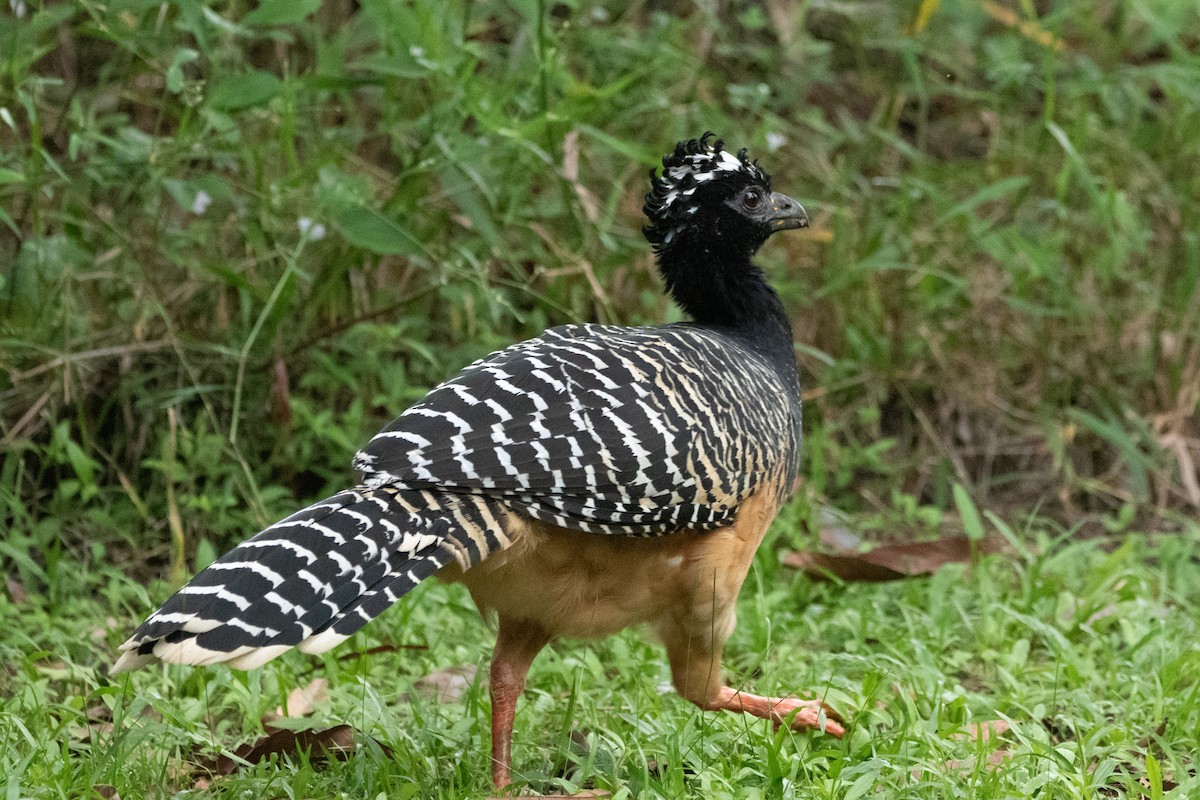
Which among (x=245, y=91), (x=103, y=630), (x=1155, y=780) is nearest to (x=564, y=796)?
(x=1155, y=780)

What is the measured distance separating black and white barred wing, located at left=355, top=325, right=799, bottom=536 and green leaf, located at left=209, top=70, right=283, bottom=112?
5.36 feet

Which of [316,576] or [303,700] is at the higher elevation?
[316,576]

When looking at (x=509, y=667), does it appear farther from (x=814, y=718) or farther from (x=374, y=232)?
(x=374, y=232)

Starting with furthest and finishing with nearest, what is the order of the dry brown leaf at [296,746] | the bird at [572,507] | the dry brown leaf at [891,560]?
the dry brown leaf at [891,560]
the dry brown leaf at [296,746]
the bird at [572,507]

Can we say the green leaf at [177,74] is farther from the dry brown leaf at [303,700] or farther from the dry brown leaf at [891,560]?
the dry brown leaf at [891,560]

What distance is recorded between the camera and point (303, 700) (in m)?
4.19

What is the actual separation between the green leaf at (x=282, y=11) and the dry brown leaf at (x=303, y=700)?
2211mm

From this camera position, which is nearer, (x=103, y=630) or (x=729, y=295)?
(x=729, y=295)

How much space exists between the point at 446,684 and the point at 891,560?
70.5 inches

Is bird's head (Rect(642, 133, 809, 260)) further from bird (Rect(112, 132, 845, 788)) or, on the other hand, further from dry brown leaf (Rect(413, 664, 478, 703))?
dry brown leaf (Rect(413, 664, 478, 703))

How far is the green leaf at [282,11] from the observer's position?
473 cm

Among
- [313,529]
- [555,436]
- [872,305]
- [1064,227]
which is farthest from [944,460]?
[313,529]

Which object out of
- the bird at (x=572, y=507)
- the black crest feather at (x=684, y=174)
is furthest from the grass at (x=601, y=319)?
the black crest feather at (x=684, y=174)

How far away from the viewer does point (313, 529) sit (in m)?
3.13
